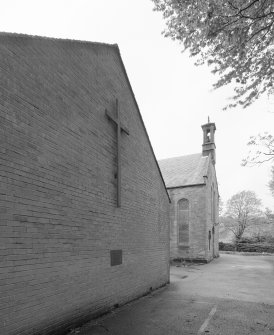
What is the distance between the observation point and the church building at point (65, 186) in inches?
181

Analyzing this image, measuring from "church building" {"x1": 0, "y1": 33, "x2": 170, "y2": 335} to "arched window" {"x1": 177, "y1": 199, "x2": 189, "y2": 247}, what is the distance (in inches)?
738

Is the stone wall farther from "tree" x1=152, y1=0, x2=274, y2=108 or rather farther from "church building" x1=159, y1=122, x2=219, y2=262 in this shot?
"tree" x1=152, y1=0, x2=274, y2=108

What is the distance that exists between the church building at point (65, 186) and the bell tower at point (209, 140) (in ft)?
80.9

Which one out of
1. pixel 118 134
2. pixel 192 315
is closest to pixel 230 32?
pixel 118 134

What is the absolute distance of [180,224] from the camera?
94.2ft

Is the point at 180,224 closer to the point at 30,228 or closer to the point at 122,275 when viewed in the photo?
the point at 122,275

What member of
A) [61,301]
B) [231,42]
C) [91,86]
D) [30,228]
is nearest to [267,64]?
[231,42]

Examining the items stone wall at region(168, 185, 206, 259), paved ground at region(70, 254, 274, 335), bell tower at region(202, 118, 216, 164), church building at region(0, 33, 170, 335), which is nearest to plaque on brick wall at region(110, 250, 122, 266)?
church building at region(0, 33, 170, 335)

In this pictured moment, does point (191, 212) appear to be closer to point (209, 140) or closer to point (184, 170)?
point (184, 170)

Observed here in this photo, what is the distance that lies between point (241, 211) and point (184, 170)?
20689 mm

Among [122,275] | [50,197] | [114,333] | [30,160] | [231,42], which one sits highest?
A: [231,42]

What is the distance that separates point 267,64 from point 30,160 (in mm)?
5736

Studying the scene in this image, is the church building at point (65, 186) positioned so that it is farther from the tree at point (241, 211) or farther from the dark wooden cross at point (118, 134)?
the tree at point (241, 211)

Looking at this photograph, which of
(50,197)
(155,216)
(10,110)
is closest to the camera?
(10,110)
